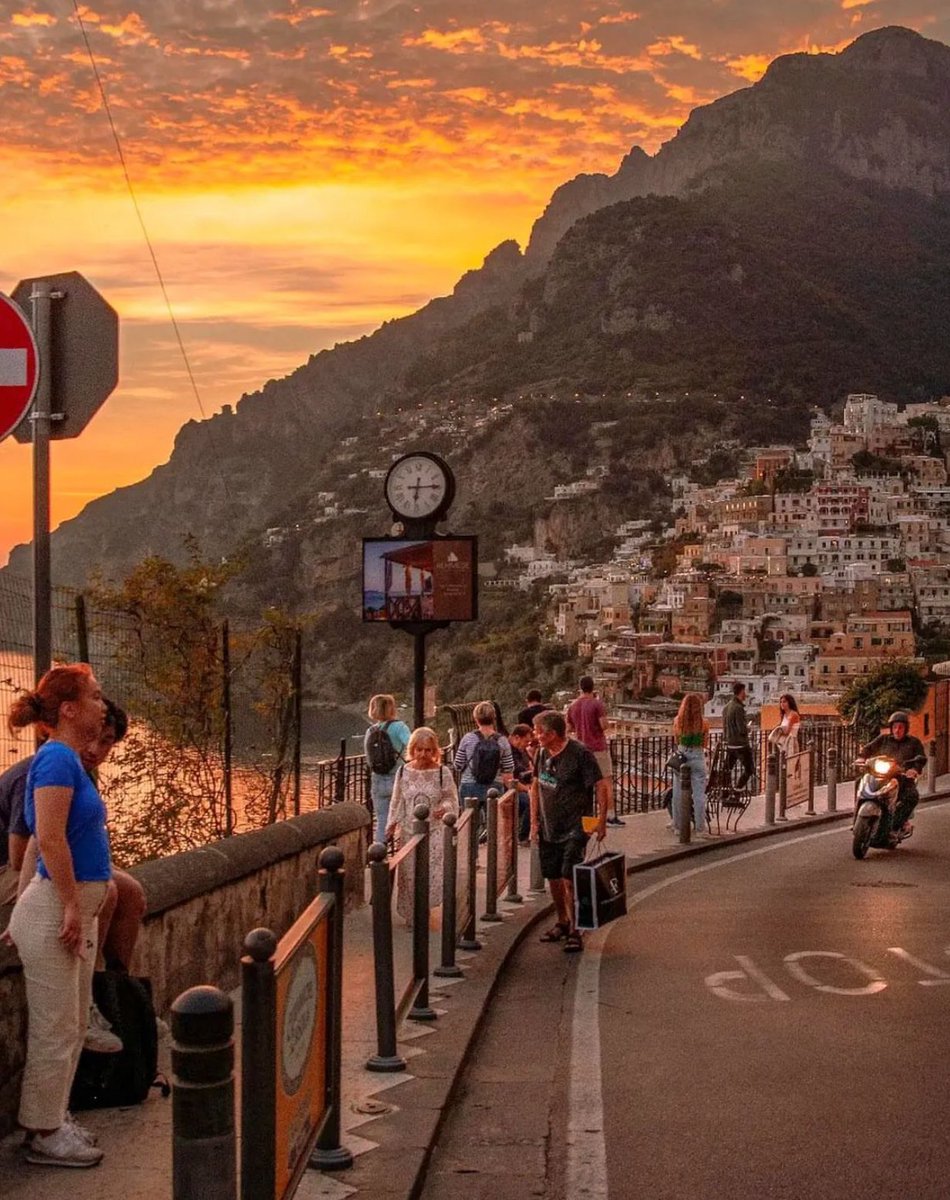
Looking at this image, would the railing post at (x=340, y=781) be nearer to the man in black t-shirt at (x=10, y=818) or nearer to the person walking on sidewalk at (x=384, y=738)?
the person walking on sidewalk at (x=384, y=738)

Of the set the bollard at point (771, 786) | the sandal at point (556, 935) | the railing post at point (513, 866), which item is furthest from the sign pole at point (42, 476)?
the bollard at point (771, 786)

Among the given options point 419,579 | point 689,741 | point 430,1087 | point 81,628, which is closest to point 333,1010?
point 430,1087

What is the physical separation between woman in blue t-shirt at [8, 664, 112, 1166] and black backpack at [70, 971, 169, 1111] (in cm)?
A: 74

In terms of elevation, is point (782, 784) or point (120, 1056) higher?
point (120, 1056)

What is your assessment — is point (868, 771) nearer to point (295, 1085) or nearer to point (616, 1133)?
point (616, 1133)

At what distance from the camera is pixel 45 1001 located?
19.5ft

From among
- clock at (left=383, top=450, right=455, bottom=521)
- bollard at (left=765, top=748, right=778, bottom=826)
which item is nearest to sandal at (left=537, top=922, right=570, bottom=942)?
clock at (left=383, top=450, right=455, bottom=521)

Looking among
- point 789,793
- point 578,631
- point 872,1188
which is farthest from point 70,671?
point 578,631

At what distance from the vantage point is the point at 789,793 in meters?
25.6

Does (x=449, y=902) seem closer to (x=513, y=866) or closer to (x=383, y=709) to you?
(x=513, y=866)

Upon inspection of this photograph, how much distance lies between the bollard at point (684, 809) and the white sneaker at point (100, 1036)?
1422 centimetres

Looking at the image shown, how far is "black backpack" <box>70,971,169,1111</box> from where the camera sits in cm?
679

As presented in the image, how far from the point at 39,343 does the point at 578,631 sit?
146447 millimetres

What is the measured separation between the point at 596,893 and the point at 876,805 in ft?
26.1
